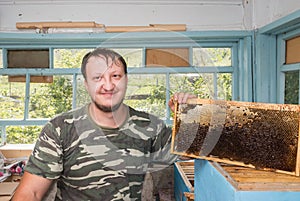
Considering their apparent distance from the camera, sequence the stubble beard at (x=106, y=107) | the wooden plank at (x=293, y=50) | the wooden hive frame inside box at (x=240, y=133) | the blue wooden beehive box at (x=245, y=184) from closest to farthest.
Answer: the blue wooden beehive box at (x=245, y=184)
the wooden hive frame inside box at (x=240, y=133)
the stubble beard at (x=106, y=107)
the wooden plank at (x=293, y=50)

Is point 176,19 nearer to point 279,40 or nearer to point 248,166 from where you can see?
point 279,40

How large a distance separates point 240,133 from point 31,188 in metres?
0.79

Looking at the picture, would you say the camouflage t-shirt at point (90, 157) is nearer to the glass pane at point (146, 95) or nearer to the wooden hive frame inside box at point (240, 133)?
the glass pane at point (146, 95)

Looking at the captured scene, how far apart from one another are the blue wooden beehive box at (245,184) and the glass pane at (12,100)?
2.10 metres

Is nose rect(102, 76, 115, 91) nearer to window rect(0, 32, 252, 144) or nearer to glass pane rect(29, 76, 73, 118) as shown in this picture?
window rect(0, 32, 252, 144)

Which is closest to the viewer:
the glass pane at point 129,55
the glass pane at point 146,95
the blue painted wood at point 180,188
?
the glass pane at point 146,95

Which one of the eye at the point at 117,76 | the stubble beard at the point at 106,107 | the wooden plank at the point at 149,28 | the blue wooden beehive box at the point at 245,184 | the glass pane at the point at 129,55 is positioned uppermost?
the wooden plank at the point at 149,28

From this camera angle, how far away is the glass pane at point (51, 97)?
105 inches

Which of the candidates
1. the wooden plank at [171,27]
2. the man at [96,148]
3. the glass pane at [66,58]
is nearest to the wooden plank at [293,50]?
the wooden plank at [171,27]

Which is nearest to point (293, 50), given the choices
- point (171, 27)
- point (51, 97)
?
point (171, 27)

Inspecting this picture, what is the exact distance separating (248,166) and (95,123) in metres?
0.68

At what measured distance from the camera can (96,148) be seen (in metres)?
1.33

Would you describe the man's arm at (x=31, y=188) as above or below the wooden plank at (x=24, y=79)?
below

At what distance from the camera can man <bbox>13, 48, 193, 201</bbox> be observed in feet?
4.10
